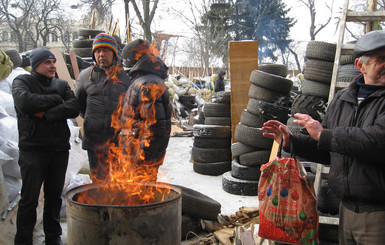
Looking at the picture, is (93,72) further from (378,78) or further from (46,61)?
(378,78)

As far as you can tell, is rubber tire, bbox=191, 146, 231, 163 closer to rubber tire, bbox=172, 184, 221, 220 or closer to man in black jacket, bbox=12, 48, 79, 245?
rubber tire, bbox=172, 184, 221, 220

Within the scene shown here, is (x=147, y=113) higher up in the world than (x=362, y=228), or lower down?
higher up

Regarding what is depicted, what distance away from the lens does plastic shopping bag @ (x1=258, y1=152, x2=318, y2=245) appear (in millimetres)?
2648

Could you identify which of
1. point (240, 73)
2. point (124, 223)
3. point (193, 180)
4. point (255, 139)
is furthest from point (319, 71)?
point (124, 223)

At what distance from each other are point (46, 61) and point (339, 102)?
3.03 m

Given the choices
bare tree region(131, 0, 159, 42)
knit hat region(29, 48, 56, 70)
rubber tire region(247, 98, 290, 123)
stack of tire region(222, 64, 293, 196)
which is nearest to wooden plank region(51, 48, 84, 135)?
stack of tire region(222, 64, 293, 196)

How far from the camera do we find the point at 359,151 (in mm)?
1880

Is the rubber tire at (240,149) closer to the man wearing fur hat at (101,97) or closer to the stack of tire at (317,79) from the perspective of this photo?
the stack of tire at (317,79)

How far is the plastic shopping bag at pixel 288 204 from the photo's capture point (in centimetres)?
265

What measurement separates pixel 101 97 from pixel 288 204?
2470 millimetres

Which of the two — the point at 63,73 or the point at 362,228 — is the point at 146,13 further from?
the point at 362,228

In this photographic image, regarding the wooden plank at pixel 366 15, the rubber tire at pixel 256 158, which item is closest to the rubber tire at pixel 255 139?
the rubber tire at pixel 256 158

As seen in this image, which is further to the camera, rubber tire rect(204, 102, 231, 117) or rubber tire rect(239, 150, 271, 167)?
rubber tire rect(204, 102, 231, 117)

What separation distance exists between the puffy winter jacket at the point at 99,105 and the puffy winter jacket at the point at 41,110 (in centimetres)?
26
